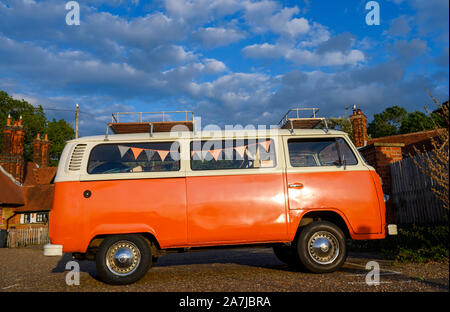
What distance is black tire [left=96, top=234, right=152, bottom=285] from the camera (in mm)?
5273

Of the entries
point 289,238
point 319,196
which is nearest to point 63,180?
point 289,238

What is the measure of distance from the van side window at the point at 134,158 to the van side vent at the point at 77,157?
0.53 ft

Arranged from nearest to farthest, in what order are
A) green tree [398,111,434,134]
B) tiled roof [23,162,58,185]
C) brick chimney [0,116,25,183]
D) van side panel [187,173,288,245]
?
van side panel [187,173,288,245], brick chimney [0,116,25,183], tiled roof [23,162,58,185], green tree [398,111,434,134]

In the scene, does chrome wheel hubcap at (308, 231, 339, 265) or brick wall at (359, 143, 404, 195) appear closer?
chrome wheel hubcap at (308, 231, 339, 265)

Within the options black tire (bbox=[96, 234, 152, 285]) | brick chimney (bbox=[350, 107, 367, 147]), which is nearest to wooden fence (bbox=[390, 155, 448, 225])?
black tire (bbox=[96, 234, 152, 285])

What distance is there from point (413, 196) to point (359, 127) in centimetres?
1279

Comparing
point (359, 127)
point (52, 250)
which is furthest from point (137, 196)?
point (359, 127)

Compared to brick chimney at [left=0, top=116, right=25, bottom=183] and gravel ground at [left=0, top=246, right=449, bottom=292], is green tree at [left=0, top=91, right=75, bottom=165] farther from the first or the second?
gravel ground at [left=0, top=246, right=449, bottom=292]

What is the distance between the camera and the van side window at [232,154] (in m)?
5.73

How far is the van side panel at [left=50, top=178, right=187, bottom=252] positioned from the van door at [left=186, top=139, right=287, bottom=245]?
0.85ft

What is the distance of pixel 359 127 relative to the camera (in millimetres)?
20234

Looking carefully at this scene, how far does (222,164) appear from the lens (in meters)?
5.75

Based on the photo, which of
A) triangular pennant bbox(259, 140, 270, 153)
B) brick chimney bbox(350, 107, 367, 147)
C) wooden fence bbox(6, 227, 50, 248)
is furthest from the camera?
brick chimney bbox(350, 107, 367, 147)
